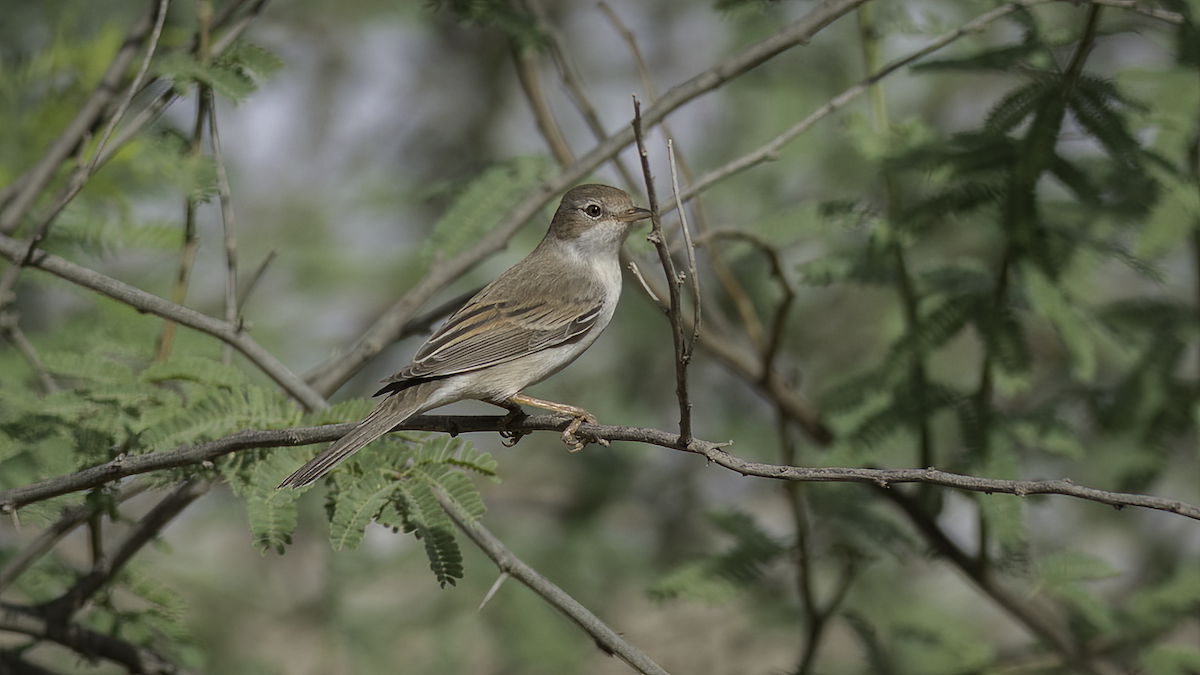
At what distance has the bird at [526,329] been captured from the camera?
3.75 meters

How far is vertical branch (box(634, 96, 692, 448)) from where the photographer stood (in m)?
2.36

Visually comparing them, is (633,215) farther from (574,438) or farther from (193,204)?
(193,204)

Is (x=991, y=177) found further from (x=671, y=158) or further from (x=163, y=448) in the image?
(x=163, y=448)

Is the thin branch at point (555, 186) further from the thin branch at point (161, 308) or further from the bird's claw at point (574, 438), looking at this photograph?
the bird's claw at point (574, 438)

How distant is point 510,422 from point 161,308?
132 cm

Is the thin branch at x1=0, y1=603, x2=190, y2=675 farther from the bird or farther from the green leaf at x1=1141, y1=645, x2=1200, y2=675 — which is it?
the green leaf at x1=1141, y1=645, x2=1200, y2=675

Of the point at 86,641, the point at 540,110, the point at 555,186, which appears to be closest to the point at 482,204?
the point at 555,186

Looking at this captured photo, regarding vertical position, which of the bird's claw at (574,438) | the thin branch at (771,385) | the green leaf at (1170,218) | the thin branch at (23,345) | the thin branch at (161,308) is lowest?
the thin branch at (23,345)

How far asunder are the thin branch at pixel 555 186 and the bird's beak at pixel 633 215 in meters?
0.29

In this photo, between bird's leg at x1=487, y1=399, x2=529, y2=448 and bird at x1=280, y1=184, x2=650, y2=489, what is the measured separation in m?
0.01

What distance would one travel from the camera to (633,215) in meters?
4.93

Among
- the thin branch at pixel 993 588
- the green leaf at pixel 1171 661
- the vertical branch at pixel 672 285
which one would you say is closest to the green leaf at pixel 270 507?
the vertical branch at pixel 672 285

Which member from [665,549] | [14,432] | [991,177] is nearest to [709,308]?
[991,177]

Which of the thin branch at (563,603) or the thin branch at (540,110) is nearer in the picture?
the thin branch at (563,603)
